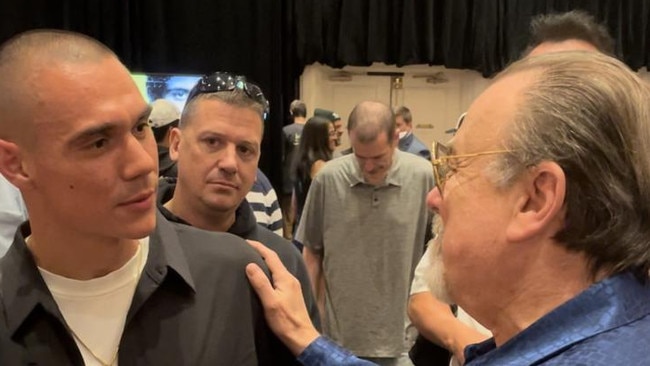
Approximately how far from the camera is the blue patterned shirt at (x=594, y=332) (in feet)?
2.95

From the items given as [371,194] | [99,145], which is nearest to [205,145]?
[99,145]

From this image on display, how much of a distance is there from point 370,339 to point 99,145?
2.07 metres

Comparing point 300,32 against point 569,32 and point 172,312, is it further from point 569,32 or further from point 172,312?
point 172,312

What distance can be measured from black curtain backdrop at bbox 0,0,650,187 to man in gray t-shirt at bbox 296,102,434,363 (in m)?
4.93

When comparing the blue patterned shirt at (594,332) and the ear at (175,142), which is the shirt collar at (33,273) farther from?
the ear at (175,142)

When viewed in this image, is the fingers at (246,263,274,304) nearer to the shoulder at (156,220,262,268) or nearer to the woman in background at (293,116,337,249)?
the shoulder at (156,220,262,268)

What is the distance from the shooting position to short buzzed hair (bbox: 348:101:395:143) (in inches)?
121

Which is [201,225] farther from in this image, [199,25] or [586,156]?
[199,25]

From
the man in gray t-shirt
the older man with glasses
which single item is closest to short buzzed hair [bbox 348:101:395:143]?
the man in gray t-shirt

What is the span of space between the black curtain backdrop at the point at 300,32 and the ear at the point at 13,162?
22.1 feet

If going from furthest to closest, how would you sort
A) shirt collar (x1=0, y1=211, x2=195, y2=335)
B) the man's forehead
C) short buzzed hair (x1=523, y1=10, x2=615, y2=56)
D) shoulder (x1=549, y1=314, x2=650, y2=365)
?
1. short buzzed hair (x1=523, y1=10, x2=615, y2=56)
2. shirt collar (x1=0, y1=211, x2=195, y2=335)
3. the man's forehead
4. shoulder (x1=549, y1=314, x2=650, y2=365)

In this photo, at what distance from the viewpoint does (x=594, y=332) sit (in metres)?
0.93

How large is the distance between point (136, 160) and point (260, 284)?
0.34 meters

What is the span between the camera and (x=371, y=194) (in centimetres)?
304
